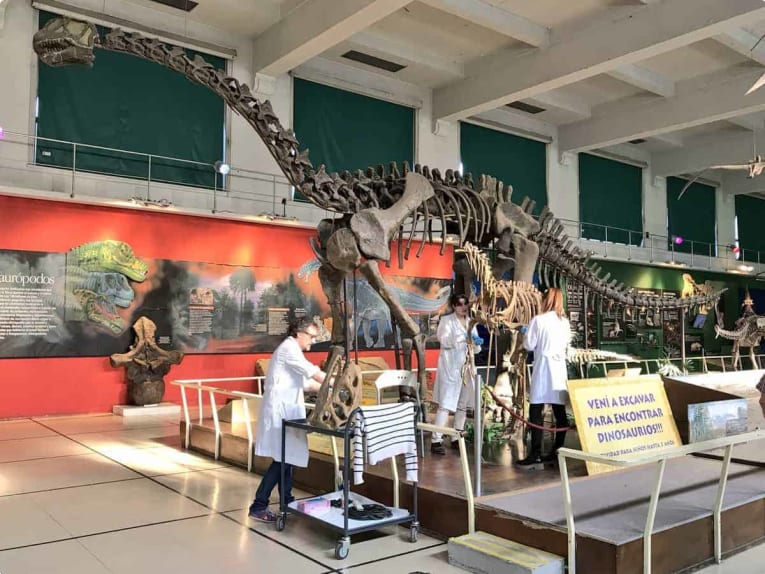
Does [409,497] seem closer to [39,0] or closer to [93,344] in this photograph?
[93,344]

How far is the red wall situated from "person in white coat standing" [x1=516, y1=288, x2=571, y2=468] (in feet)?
24.0

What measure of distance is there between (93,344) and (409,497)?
24.8ft

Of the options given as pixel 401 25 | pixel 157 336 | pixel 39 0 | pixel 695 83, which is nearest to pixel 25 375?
pixel 157 336

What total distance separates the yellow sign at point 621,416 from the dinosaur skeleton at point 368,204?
1830 millimetres

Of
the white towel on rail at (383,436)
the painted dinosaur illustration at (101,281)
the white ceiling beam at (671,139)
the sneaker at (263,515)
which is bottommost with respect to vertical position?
the sneaker at (263,515)

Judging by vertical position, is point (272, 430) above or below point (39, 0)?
below

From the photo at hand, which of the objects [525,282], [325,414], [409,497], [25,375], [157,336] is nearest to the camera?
[409,497]

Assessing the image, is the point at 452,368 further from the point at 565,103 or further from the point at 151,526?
the point at 565,103

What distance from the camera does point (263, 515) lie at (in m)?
5.11

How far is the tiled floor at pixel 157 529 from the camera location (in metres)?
4.23

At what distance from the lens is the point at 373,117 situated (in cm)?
1473

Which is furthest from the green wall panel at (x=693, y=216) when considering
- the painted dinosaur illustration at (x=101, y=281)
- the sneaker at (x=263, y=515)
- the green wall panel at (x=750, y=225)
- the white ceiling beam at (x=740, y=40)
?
the sneaker at (x=263, y=515)

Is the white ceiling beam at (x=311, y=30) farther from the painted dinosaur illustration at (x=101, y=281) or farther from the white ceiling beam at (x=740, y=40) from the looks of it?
the white ceiling beam at (x=740, y=40)

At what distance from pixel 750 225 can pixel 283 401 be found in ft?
79.8
